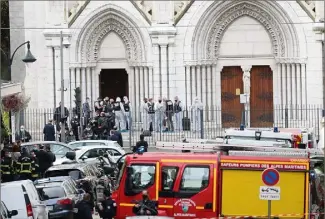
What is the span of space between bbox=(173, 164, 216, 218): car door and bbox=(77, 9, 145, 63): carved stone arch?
21095 millimetres

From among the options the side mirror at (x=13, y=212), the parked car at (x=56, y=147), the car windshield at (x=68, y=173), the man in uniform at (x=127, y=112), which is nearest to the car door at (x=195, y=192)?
the side mirror at (x=13, y=212)

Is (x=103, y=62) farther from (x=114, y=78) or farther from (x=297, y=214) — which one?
(x=297, y=214)

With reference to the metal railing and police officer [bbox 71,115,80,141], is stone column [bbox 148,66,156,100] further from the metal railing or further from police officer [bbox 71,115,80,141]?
police officer [bbox 71,115,80,141]

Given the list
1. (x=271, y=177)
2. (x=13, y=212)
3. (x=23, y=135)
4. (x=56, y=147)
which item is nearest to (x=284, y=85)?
(x=23, y=135)

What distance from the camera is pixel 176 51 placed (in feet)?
160

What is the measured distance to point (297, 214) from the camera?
89.9 ft

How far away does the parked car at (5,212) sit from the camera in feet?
83.8

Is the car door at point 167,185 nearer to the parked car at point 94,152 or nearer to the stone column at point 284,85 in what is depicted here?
the parked car at point 94,152

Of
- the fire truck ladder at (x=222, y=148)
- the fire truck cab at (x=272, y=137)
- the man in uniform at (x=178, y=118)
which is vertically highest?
the man in uniform at (x=178, y=118)

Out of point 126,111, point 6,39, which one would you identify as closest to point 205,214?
point 126,111

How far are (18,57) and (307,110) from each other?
36.3ft

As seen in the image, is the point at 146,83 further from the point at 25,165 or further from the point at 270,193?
the point at 270,193

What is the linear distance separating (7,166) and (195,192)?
248 inches

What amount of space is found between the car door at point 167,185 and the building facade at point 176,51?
20.5 meters
